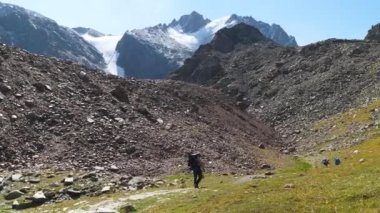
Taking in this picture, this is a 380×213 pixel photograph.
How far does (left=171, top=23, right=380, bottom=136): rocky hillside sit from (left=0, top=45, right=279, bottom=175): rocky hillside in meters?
32.3

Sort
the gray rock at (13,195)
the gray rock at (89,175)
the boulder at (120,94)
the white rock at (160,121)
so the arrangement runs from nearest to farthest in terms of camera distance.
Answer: the gray rock at (13,195)
the gray rock at (89,175)
the white rock at (160,121)
the boulder at (120,94)

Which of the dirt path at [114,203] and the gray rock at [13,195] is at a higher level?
the gray rock at [13,195]

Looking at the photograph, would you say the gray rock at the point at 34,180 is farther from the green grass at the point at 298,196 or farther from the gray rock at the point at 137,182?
the green grass at the point at 298,196

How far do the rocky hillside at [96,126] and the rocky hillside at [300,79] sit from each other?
32311 mm

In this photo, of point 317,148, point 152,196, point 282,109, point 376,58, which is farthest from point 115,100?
point 376,58

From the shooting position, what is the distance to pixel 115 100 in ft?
272

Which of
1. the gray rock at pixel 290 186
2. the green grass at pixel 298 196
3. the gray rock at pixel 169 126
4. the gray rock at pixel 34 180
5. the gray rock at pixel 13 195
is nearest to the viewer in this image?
the green grass at pixel 298 196

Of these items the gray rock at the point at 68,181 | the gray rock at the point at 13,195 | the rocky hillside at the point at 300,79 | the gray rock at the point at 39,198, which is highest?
the rocky hillside at the point at 300,79

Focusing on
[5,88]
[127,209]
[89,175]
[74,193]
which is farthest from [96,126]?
[127,209]

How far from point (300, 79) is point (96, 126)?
90.2 metres

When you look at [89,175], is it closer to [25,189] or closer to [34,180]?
[34,180]

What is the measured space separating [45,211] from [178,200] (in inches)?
378

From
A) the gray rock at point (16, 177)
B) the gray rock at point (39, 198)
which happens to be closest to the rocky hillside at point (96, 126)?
the gray rock at point (16, 177)

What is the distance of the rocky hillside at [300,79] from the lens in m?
128
